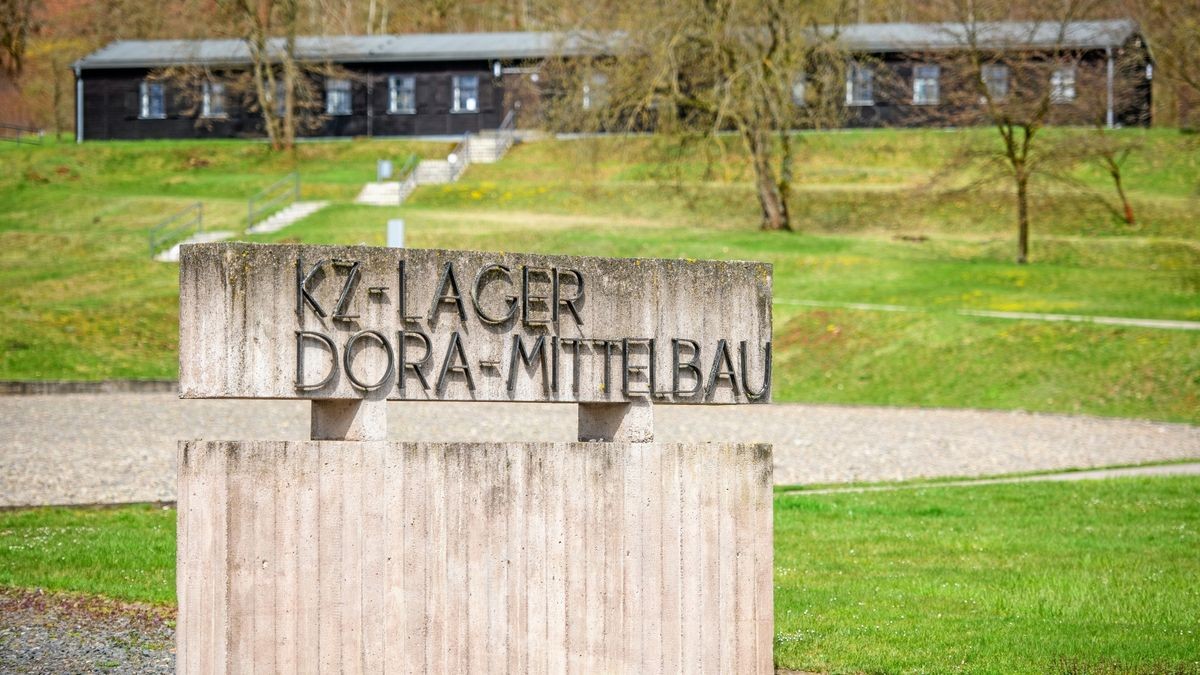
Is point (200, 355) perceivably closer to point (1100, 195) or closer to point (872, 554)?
point (872, 554)

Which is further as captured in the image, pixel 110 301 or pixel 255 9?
pixel 255 9

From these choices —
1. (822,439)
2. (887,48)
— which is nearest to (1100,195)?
(887,48)

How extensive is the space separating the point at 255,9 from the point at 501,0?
31258 mm

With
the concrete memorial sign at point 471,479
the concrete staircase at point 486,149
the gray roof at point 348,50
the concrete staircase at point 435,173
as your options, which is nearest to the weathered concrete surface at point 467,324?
the concrete memorial sign at point 471,479

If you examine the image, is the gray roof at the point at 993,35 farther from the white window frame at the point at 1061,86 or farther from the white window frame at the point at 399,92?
the white window frame at the point at 399,92

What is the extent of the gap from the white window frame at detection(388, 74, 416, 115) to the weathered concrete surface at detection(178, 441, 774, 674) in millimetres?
57658

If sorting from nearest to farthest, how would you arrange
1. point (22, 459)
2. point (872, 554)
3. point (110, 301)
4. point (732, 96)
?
1. point (872, 554)
2. point (22, 459)
3. point (110, 301)
4. point (732, 96)

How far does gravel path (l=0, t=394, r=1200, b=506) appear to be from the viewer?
55.3 feet

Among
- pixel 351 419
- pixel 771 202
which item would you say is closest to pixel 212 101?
pixel 771 202

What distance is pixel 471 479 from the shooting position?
7.13m

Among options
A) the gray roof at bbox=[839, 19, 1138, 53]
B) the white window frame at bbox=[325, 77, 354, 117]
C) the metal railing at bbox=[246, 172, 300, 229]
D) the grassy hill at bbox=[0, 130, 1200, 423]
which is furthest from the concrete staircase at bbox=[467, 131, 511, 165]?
the gray roof at bbox=[839, 19, 1138, 53]

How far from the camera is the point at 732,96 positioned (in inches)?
1574

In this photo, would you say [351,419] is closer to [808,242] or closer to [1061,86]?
[808,242]

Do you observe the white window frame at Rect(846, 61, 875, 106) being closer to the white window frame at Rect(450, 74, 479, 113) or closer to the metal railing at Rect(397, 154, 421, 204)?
the white window frame at Rect(450, 74, 479, 113)
